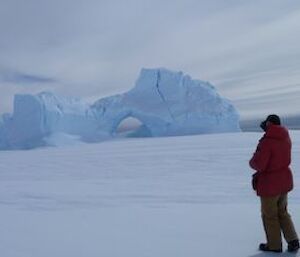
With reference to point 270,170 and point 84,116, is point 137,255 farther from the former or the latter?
point 84,116

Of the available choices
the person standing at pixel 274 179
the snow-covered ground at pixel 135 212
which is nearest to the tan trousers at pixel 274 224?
the person standing at pixel 274 179

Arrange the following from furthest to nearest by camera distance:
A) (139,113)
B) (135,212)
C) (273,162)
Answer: (139,113)
(135,212)
(273,162)

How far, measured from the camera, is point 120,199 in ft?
19.2

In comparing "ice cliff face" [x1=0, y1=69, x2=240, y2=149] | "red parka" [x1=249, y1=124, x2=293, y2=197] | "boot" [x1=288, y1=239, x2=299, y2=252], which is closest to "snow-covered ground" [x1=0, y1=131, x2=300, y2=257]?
"boot" [x1=288, y1=239, x2=299, y2=252]

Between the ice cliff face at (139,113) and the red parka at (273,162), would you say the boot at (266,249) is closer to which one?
the red parka at (273,162)

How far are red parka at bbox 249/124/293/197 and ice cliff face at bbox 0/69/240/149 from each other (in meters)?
20.7

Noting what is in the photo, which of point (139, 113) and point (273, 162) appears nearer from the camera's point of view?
point (273, 162)

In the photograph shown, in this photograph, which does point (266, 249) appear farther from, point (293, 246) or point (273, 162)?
point (273, 162)

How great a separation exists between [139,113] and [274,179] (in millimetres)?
21419

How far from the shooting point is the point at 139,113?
81.2 ft

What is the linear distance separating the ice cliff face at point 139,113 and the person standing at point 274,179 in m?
20.7

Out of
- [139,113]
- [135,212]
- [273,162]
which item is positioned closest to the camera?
[273,162]

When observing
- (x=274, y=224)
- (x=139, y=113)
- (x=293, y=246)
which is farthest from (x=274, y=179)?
(x=139, y=113)

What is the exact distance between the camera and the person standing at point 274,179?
132 inches
